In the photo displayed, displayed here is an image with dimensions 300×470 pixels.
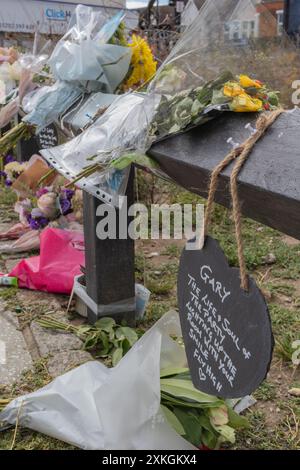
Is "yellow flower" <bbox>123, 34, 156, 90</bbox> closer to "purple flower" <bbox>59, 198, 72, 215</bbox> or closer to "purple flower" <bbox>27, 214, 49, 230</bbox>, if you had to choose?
"purple flower" <bbox>59, 198, 72, 215</bbox>

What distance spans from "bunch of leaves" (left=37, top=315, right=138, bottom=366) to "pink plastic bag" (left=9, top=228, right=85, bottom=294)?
446 mm

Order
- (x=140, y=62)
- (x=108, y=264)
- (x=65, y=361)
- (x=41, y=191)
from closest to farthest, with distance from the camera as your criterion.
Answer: (x=65, y=361), (x=108, y=264), (x=140, y=62), (x=41, y=191)

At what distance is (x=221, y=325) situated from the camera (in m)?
1.11

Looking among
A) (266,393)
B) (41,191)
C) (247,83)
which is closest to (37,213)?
(41,191)

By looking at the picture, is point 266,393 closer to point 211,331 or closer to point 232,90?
point 211,331

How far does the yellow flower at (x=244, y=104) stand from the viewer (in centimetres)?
129

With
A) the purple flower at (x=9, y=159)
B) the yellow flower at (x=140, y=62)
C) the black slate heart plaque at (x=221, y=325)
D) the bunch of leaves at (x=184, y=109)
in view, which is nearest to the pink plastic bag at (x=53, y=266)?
the yellow flower at (x=140, y=62)

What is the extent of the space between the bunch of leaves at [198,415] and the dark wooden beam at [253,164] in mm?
689

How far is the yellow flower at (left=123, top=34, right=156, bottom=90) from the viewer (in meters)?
2.44

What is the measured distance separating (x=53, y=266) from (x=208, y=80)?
1649 mm

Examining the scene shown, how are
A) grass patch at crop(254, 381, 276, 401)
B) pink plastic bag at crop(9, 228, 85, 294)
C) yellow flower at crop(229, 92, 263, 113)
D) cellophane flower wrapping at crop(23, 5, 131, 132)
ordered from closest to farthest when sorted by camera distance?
yellow flower at crop(229, 92, 263, 113), grass patch at crop(254, 381, 276, 401), cellophane flower wrapping at crop(23, 5, 131, 132), pink plastic bag at crop(9, 228, 85, 294)

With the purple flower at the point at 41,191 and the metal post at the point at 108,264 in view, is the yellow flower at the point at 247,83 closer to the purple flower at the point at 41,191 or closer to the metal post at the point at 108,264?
the metal post at the point at 108,264

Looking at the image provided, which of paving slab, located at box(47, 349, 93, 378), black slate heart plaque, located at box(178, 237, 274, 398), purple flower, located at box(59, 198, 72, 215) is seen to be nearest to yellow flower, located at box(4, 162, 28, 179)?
purple flower, located at box(59, 198, 72, 215)
